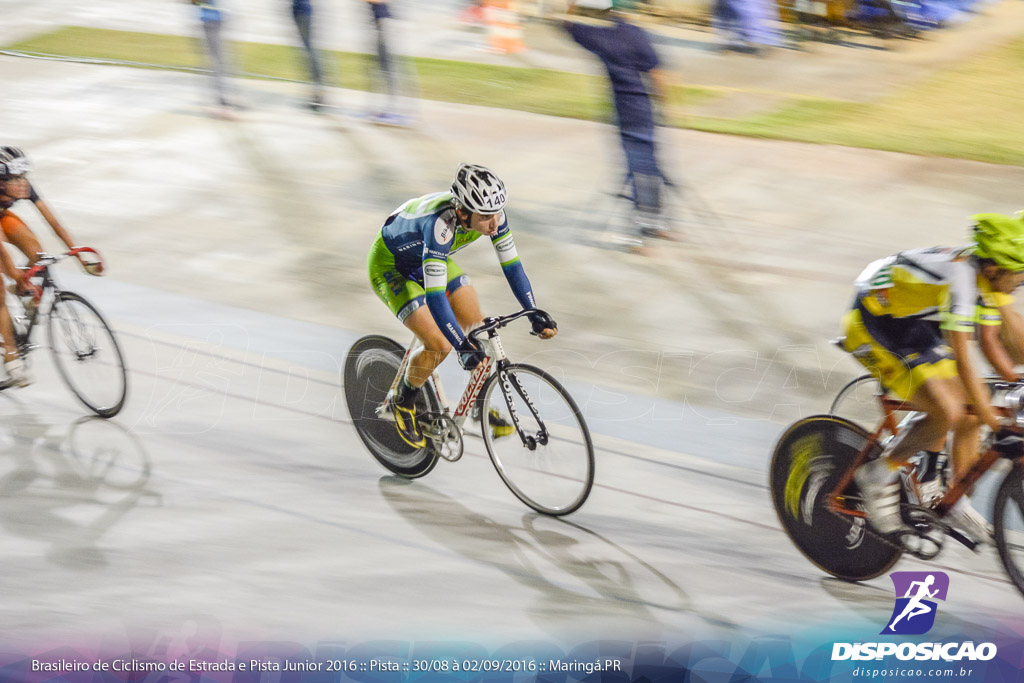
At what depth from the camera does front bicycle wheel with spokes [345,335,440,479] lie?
4469 millimetres

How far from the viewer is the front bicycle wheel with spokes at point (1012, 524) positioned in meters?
3.31

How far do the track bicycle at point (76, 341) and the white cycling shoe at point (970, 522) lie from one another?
3.79m

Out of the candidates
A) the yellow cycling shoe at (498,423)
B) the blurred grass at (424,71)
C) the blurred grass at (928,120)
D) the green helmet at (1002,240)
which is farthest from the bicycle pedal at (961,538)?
the blurred grass at (424,71)

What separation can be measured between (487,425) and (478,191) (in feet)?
3.34

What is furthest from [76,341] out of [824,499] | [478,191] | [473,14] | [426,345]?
[473,14]

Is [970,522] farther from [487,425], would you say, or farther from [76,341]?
[76,341]

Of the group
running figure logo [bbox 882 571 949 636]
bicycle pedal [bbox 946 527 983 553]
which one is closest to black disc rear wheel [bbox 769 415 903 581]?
running figure logo [bbox 882 571 949 636]

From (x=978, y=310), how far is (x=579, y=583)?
1786 millimetres

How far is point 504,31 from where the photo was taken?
10828 mm

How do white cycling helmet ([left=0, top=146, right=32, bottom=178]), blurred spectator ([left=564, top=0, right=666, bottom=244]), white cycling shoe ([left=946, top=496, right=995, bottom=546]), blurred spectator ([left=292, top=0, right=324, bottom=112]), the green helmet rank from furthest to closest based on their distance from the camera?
blurred spectator ([left=292, top=0, right=324, bottom=112])
blurred spectator ([left=564, top=0, right=666, bottom=244])
white cycling helmet ([left=0, top=146, right=32, bottom=178])
white cycling shoe ([left=946, top=496, right=995, bottom=546])
the green helmet

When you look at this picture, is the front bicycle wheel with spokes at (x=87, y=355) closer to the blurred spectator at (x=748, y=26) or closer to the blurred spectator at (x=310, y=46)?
the blurred spectator at (x=310, y=46)

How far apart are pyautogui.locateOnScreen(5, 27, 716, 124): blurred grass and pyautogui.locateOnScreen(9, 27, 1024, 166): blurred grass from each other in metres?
0.01

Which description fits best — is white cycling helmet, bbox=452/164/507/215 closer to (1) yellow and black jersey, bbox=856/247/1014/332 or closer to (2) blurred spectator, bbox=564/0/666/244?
(1) yellow and black jersey, bbox=856/247/1014/332

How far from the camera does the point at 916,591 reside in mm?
3752
